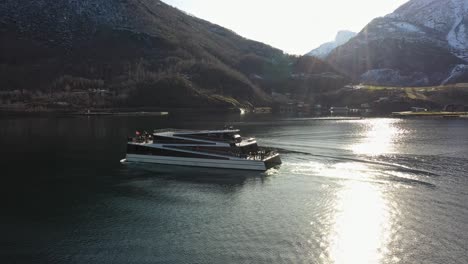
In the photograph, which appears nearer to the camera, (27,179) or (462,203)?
(462,203)

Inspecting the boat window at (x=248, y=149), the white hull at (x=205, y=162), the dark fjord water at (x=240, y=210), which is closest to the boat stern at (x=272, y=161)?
the white hull at (x=205, y=162)

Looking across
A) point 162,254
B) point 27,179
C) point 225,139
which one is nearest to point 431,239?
point 162,254

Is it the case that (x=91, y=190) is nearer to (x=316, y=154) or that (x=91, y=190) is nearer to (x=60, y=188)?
(x=60, y=188)

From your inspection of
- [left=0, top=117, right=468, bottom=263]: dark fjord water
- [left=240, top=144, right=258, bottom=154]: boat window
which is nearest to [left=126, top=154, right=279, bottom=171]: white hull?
[left=0, top=117, right=468, bottom=263]: dark fjord water

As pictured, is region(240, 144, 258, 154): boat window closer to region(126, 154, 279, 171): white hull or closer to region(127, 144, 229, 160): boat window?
region(126, 154, 279, 171): white hull

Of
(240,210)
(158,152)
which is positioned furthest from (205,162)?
(240,210)
